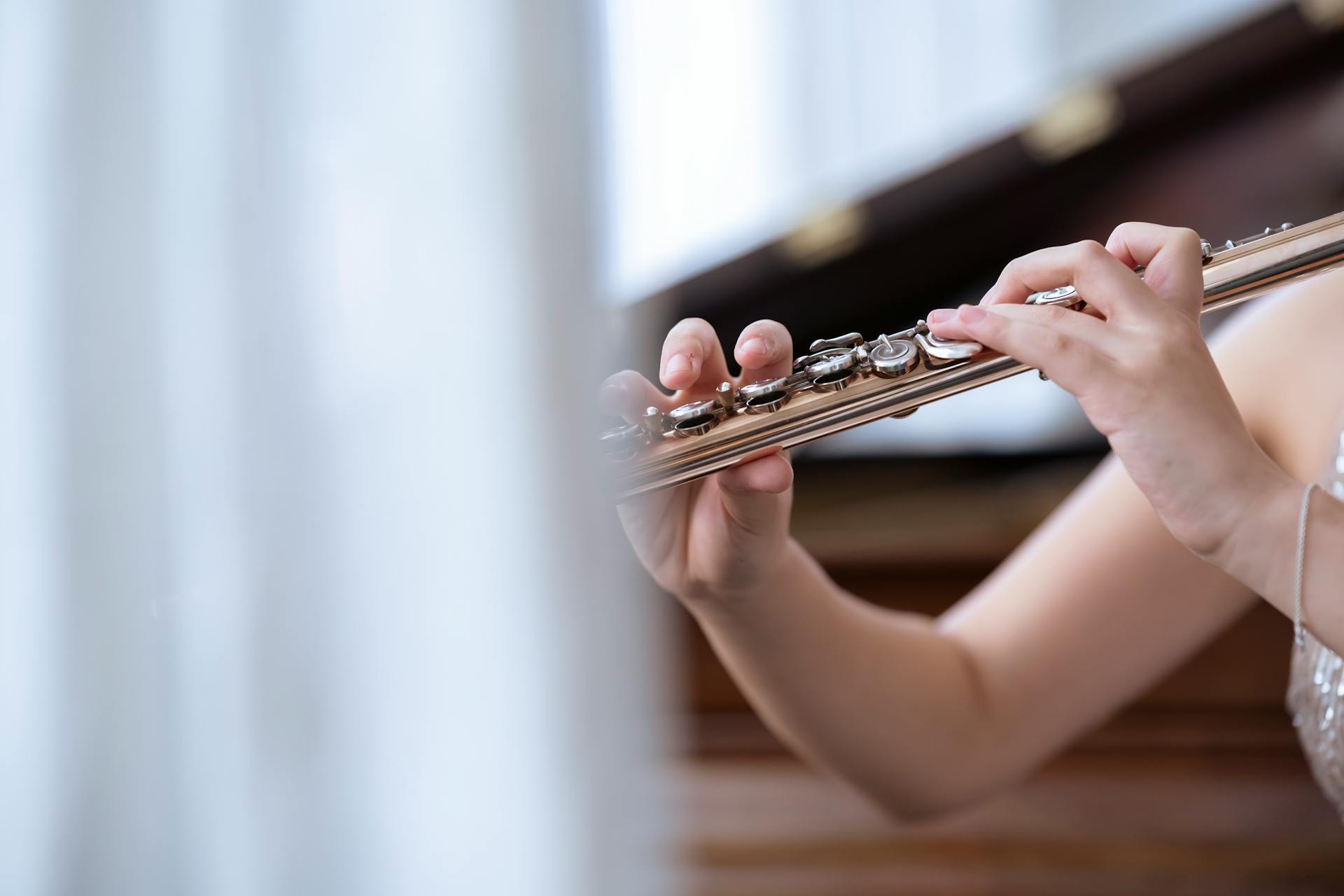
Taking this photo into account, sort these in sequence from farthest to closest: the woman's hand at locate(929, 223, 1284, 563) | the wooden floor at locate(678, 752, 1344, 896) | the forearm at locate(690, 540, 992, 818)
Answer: the wooden floor at locate(678, 752, 1344, 896), the forearm at locate(690, 540, 992, 818), the woman's hand at locate(929, 223, 1284, 563)

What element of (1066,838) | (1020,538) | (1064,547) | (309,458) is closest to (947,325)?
(309,458)

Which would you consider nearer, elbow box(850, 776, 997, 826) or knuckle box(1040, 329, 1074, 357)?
knuckle box(1040, 329, 1074, 357)

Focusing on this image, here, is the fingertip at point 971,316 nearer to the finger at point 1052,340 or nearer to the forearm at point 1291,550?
the finger at point 1052,340

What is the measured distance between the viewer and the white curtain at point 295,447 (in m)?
0.29

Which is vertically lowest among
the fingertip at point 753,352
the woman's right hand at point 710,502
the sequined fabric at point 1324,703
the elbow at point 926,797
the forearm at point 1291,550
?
the elbow at point 926,797

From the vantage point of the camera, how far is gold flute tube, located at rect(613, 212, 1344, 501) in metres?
0.49

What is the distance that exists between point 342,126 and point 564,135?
2.4 inches

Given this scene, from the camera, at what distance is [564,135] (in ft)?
0.95

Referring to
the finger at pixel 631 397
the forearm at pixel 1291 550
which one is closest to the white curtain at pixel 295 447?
the finger at pixel 631 397

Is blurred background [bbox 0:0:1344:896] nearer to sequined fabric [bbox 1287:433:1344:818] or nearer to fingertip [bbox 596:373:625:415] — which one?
fingertip [bbox 596:373:625:415]

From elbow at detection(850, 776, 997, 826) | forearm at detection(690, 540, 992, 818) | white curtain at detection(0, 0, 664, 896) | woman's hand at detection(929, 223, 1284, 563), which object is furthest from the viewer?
elbow at detection(850, 776, 997, 826)

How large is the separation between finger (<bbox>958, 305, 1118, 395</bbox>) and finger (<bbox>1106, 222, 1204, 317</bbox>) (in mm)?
42

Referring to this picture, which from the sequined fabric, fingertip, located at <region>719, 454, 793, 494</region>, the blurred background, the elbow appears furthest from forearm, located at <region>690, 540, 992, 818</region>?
the blurred background

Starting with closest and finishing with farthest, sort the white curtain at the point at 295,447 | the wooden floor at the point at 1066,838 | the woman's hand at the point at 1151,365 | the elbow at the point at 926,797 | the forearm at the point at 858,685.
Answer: the white curtain at the point at 295,447 → the woman's hand at the point at 1151,365 → the forearm at the point at 858,685 → the elbow at the point at 926,797 → the wooden floor at the point at 1066,838
